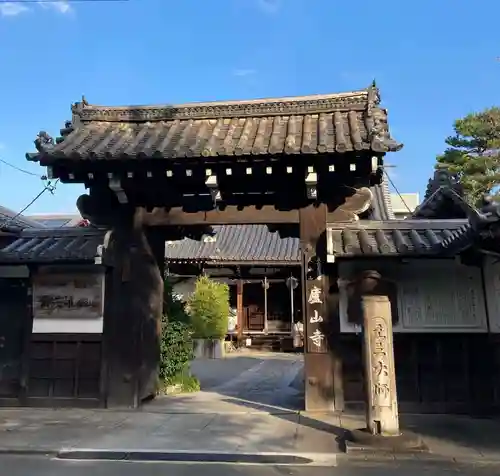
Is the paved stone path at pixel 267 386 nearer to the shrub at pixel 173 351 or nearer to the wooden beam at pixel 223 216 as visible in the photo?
the shrub at pixel 173 351

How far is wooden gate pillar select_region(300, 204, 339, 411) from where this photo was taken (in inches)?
351

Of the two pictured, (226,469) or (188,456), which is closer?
(226,469)

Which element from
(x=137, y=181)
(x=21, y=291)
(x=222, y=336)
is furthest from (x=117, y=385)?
(x=222, y=336)

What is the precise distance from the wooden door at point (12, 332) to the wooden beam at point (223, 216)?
116 inches

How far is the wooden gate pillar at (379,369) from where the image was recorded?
6785mm

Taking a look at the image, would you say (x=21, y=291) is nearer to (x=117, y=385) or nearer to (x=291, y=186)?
(x=117, y=385)

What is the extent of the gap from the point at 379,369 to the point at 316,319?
228 centimetres

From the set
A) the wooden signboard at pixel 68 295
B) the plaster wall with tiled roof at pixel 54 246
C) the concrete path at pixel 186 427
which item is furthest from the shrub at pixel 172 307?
the plaster wall with tiled roof at pixel 54 246

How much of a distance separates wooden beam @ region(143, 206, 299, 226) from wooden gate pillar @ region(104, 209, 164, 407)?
41 cm

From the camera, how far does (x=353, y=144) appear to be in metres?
8.35

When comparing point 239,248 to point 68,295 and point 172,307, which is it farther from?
point 68,295

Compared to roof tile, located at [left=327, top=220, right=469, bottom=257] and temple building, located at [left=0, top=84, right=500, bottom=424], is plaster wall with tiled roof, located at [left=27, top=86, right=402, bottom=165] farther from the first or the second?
roof tile, located at [left=327, top=220, right=469, bottom=257]

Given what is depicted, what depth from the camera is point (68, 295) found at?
9891 millimetres

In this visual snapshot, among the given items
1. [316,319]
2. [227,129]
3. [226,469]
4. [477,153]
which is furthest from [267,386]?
[477,153]
